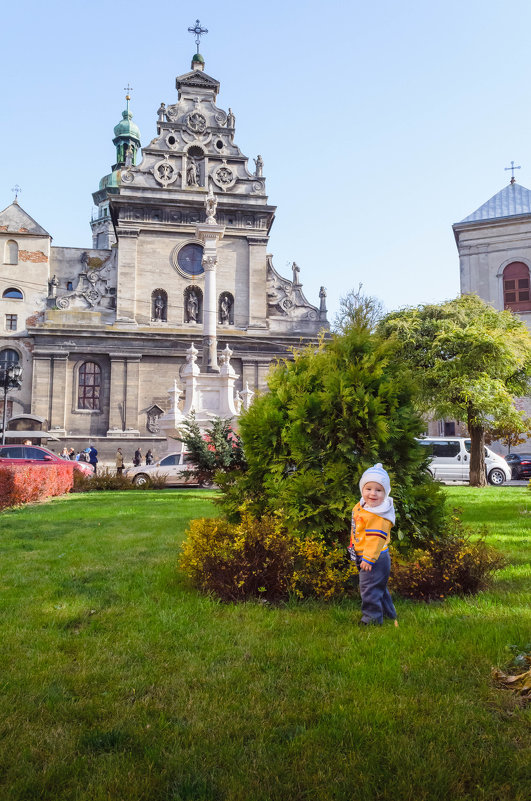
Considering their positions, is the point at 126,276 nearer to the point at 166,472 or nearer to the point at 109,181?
the point at 166,472

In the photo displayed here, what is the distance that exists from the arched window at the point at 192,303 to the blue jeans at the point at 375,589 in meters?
35.3

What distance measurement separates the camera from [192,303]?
127ft

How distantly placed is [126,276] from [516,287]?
84.9 feet

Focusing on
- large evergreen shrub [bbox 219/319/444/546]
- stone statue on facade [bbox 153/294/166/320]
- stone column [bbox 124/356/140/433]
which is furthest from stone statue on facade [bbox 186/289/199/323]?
large evergreen shrub [bbox 219/319/444/546]

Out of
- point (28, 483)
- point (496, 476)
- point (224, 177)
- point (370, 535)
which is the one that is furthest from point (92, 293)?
point (370, 535)

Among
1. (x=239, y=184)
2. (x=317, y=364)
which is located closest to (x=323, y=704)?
(x=317, y=364)

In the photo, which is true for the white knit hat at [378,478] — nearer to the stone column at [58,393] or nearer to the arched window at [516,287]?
the stone column at [58,393]

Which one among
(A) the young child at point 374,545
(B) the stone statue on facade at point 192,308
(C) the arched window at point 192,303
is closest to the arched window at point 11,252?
(C) the arched window at point 192,303

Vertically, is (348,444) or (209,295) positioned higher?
(209,295)

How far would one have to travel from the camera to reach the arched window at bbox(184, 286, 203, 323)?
3878cm

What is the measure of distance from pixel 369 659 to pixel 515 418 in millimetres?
17585

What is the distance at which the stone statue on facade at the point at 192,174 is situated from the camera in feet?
131

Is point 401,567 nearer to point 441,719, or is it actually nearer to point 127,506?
point 441,719

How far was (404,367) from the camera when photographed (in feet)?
18.6
